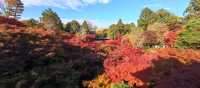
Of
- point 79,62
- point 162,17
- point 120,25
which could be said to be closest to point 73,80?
point 79,62

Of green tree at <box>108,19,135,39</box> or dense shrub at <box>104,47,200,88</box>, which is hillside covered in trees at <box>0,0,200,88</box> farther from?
green tree at <box>108,19,135,39</box>

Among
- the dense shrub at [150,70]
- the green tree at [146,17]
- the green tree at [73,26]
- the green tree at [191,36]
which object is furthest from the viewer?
the green tree at [73,26]

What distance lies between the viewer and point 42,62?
2203 centimetres

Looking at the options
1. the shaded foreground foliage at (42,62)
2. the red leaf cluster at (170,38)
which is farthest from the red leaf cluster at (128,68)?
the red leaf cluster at (170,38)

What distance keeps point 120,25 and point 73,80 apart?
51.1 meters

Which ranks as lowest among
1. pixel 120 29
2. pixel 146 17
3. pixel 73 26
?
pixel 120 29

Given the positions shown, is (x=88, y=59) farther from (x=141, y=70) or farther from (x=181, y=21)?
(x=181, y=21)

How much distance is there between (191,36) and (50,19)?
29.7 m

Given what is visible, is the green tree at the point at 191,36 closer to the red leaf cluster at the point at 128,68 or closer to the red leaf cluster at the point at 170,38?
the red leaf cluster at the point at 170,38

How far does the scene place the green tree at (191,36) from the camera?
110ft

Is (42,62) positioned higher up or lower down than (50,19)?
lower down

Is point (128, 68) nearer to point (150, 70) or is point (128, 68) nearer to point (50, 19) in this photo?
point (150, 70)

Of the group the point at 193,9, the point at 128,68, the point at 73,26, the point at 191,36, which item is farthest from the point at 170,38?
the point at 73,26

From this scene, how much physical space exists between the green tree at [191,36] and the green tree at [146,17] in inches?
1115
